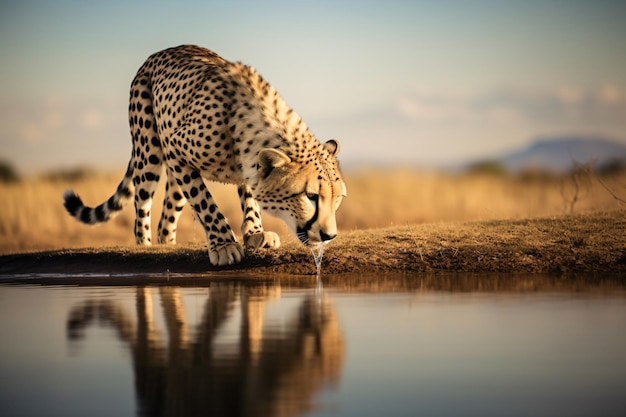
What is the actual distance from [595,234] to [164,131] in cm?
500

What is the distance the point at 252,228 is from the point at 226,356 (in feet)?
17.7

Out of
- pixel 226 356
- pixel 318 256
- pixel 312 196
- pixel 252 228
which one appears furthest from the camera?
pixel 252 228

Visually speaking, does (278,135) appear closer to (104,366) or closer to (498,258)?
(498,258)

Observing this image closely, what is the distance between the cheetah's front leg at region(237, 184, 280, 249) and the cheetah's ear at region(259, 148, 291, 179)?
1028 millimetres

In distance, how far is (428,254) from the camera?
995 cm

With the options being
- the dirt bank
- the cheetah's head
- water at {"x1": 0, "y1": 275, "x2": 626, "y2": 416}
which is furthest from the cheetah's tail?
water at {"x1": 0, "y1": 275, "x2": 626, "y2": 416}

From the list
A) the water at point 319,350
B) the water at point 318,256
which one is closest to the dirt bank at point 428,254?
the water at point 318,256

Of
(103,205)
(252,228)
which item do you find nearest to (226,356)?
(252,228)

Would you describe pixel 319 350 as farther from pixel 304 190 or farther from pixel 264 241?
pixel 264 241

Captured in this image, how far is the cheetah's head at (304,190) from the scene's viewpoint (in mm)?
9297

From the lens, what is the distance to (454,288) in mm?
8312

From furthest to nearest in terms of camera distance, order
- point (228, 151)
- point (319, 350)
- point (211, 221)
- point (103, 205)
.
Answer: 1. point (103, 205)
2. point (211, 221)
3. point (228, 151)
4. point (319, 350)

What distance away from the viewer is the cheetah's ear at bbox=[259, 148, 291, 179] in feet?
30.7

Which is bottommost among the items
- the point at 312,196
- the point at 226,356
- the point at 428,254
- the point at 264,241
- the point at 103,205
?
the point at 226,356
